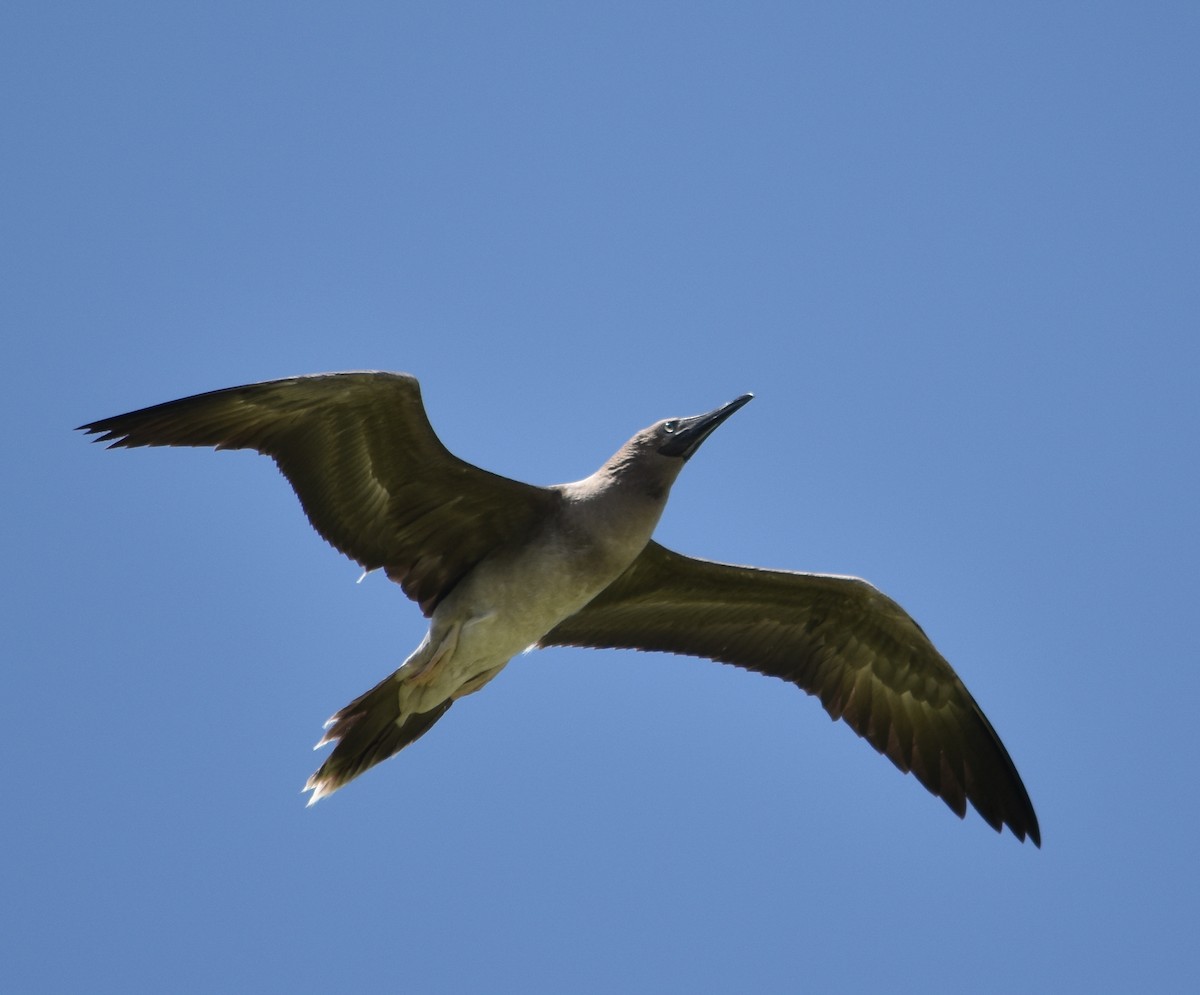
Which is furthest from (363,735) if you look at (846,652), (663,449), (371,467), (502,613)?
(846,652)

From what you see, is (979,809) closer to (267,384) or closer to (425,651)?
(425,651)

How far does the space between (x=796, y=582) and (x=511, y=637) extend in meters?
2.05

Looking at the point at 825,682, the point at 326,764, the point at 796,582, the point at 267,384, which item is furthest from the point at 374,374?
the point at 825,682

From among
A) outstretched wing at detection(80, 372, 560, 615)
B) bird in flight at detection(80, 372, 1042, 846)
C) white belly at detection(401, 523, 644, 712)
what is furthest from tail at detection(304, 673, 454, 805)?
outstretched wing at detection(80, 372, 560, 615)

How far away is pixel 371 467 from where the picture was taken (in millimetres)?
10016

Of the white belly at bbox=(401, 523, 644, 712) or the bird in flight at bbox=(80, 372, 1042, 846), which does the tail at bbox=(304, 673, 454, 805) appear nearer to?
the bird in flight at bbox=(80, 372, 1042, 846)

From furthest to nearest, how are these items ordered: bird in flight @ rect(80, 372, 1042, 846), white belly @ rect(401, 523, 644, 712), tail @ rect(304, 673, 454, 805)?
1. tail @ rect(304, 673, 454, 805)
2. white belly @ rect(401, 523, 644, 712)
3. bird in flight @ rect(80, 372, 1042, 846)

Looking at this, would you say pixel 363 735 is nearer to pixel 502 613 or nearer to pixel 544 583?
→ pixel 502 613

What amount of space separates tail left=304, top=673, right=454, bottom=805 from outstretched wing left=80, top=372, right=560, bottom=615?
70 cm

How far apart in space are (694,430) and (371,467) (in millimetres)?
1918

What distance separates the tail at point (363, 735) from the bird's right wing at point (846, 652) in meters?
1.24

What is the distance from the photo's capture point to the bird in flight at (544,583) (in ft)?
31.7

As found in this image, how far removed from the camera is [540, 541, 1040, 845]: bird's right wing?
11086mm

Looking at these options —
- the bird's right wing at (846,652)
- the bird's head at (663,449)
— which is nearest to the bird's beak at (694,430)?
the bird's head at (663,449)
